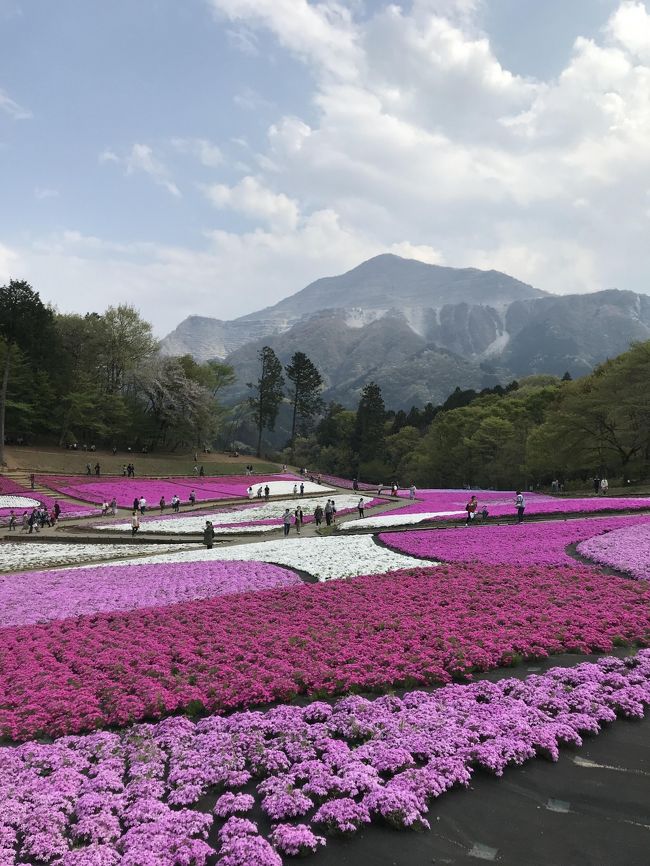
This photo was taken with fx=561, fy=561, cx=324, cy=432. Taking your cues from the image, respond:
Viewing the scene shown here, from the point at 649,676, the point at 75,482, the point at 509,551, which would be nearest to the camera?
the point at 649,676

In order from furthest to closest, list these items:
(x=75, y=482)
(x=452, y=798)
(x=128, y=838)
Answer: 1. (x=75, y=482)
2. (x=452, y=798)
3. (x=128, y=838)

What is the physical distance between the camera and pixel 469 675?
393 inches

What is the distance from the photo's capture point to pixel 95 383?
84.5m

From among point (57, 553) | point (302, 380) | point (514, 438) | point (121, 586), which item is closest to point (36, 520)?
point (57, 553)

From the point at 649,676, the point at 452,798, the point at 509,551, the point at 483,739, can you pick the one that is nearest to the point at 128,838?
the point at 452,798

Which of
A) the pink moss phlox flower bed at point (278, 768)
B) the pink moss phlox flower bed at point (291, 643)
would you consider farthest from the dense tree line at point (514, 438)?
the pink moss phlox flower bed at point (278, 768)

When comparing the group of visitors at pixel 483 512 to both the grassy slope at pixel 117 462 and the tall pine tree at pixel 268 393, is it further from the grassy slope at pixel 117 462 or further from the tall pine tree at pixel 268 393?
the tall pine tree at pixel 268 393

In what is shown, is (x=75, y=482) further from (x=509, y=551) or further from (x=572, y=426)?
(x=572, y=426)

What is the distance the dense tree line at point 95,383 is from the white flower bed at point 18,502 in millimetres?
24248

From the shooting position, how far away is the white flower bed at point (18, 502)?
44.1 m

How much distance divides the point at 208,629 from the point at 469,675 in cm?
627

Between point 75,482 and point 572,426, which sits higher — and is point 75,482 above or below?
below

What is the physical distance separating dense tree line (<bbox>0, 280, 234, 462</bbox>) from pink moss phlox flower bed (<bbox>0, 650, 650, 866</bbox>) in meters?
68.2

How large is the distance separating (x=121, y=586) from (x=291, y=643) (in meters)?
10.4
